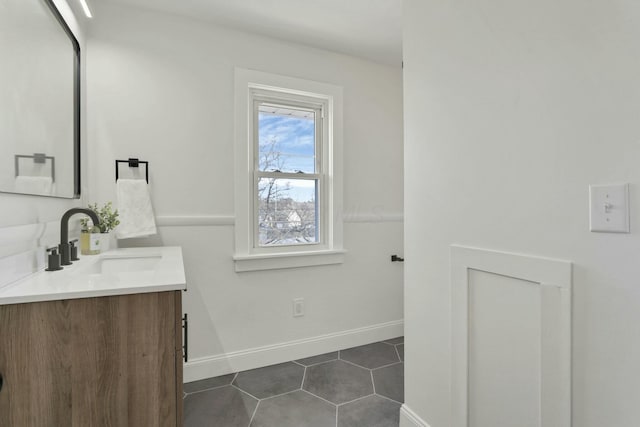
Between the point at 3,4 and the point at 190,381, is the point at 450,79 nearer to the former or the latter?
the point at 3,4

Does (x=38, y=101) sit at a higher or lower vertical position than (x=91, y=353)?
higher

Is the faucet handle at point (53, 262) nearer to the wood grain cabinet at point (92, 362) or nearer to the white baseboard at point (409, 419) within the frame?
the wood grain cabinet at point (92, 362)

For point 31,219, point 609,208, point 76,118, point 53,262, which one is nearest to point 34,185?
point 31,219

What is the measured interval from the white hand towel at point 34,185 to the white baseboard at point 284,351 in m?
1.37

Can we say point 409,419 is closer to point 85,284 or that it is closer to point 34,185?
point 85,284

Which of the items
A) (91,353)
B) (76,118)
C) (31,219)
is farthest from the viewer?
(76,118)

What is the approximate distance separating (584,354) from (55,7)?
7.85 ft

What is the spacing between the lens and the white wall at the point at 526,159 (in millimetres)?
823

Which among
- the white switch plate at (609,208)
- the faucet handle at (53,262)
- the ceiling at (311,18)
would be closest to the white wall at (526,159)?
the white switch plate at (609,208)

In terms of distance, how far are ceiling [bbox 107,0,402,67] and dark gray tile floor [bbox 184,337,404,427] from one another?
241cm

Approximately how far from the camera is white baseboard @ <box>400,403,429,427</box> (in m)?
1.54

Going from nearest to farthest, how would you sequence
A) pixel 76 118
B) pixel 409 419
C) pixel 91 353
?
pixel 91 353 → pixel 409 419 → pixel 76 118

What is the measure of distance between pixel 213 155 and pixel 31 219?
1133mm

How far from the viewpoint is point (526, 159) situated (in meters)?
1.06
